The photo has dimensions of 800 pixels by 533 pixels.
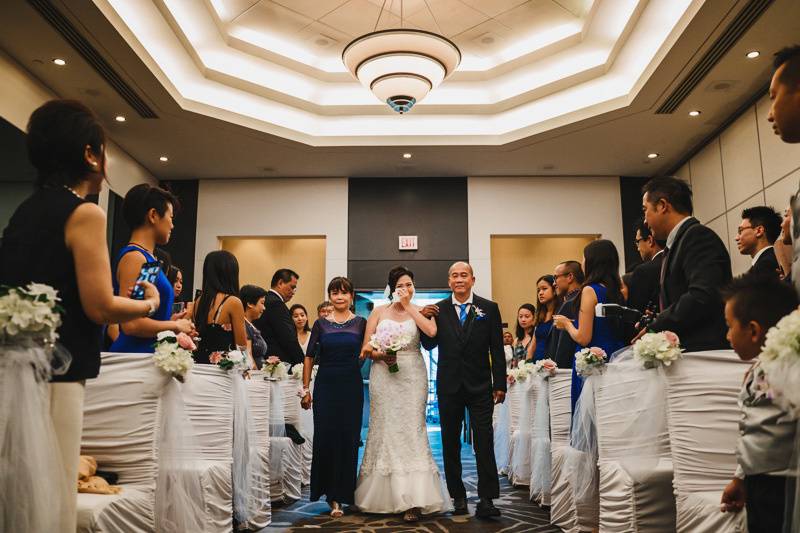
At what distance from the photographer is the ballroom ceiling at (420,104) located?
6074mm

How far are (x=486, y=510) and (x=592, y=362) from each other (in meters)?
1.45

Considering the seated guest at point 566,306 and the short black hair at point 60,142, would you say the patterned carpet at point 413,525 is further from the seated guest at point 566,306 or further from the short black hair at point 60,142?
the short black hair at point 60,142

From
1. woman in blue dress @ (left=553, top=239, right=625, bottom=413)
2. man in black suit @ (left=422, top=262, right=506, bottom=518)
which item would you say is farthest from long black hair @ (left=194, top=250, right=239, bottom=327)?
woman in blue dress @ (left=553, top=239, right=625, bottom=413)

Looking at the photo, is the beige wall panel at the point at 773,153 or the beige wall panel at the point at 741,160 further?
the beige wall panel at the point at 741,160

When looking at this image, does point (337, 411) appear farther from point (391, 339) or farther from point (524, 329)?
point (524, 329)

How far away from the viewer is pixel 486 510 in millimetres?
4172

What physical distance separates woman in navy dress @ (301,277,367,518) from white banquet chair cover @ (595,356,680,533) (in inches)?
76.7

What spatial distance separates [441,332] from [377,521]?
51.2 inches

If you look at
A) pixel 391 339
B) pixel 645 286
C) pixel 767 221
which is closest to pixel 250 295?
pixel 391 339

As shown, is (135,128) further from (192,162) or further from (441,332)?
(441,332)

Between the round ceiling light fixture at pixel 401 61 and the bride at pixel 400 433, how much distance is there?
2.21 m

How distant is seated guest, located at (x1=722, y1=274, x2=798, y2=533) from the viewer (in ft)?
5.81

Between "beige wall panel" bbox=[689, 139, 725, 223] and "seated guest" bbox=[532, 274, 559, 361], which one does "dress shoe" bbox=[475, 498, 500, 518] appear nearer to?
"seated guest" bbox=[532, 274, 559, 361]

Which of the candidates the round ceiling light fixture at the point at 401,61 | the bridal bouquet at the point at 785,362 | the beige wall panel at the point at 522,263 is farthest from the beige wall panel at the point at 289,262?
the bridal bouquet at the point at 785,362
